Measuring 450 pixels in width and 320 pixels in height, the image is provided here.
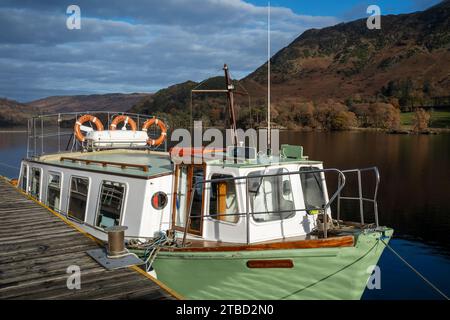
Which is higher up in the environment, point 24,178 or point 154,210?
point 24,178

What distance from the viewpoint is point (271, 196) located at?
34.3 ft

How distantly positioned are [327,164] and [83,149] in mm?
32912

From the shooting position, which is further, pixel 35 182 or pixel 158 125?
pixel 158 125

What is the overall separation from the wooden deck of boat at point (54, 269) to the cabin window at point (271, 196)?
142 inches

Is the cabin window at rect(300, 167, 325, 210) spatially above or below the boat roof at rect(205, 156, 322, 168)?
below

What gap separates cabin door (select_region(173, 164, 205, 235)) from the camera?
10578 millimetres

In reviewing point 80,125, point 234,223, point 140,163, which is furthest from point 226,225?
point 80,125

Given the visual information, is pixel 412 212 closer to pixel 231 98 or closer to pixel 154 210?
pixel 231 98

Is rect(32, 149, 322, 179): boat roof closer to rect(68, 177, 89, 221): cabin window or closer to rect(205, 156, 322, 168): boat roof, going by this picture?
rect(205, 156, 322, 168): boat roof

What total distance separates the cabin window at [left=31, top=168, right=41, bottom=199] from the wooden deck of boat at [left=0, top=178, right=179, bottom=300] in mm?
4186

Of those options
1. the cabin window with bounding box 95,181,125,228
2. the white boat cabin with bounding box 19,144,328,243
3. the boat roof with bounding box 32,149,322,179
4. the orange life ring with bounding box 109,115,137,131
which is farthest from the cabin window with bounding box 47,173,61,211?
the orange life ring with bounding box 109,115,137,131

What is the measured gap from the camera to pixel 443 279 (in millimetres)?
15266

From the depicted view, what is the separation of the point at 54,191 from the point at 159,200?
5489 millimetres
